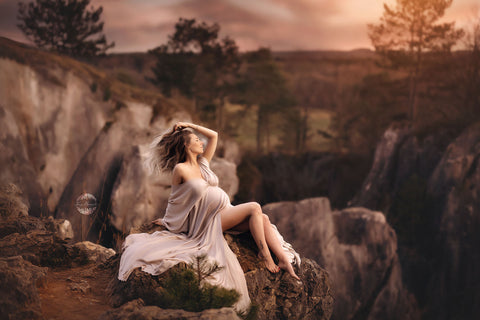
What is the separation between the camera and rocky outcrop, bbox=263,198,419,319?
1514 centimetres

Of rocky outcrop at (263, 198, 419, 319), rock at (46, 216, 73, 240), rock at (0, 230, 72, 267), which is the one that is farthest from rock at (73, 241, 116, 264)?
rocky outcrop at (263, 198, 419, 319)

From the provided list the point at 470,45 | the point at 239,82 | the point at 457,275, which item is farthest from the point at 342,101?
the point at 457,275

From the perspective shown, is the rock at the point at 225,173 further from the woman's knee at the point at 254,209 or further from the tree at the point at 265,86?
the tree at the point at 265,86

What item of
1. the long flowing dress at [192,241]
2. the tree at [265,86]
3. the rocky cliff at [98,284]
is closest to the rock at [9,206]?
the rocky cliff at [98,284]

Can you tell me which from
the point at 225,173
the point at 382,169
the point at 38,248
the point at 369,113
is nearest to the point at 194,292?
the point at 38,248

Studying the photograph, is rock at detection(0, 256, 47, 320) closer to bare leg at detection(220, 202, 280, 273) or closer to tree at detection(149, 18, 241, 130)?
bare leg at detection(220, 202, 280, 273)

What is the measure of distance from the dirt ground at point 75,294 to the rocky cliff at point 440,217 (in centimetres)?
1858

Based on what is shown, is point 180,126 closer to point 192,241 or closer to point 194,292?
point 192,241

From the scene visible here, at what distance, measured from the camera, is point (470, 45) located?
981 inches

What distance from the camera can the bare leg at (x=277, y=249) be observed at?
550 centimetres

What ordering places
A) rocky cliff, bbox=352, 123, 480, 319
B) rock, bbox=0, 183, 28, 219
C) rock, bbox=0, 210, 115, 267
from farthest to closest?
rocky cliff, bbox=352, 123, 480, 319 → rock, bbox=0, 183, 28, 219 → rock, bbox=0, 210, 115, 267

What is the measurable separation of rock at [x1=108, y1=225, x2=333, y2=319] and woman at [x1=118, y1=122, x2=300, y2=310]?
0.13 m

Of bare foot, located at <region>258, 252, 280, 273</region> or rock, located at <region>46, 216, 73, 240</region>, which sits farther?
rock, located at <region>46, 216, 73, 240</region>

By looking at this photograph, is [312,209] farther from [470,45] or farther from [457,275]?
[470,45]
